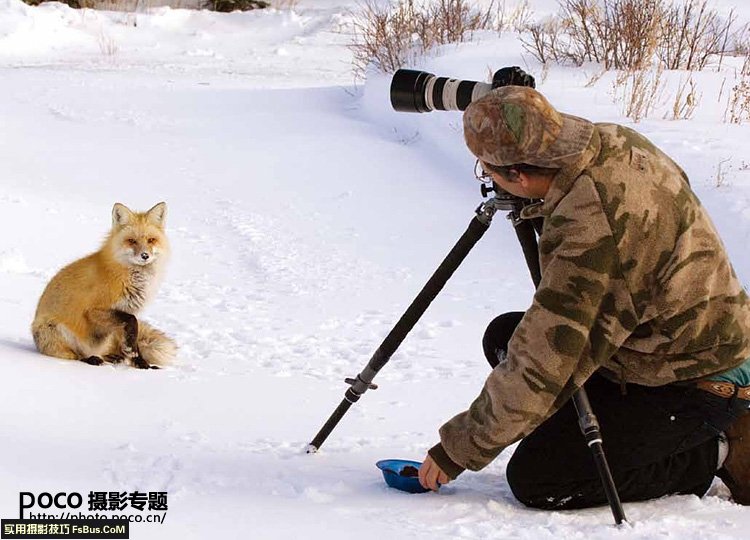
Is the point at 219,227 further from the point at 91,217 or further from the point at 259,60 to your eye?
the point at 259,60

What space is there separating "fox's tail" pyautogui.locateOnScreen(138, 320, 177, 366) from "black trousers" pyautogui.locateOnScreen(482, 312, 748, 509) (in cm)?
218

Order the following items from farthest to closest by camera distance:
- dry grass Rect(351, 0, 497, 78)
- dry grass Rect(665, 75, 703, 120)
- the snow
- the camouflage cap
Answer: dry grass Rect(351, 0, 497, 78) < dry grass Rect(665, 75, 703, 120) < the snow < the camouflage cap

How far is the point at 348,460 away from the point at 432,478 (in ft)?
1.62

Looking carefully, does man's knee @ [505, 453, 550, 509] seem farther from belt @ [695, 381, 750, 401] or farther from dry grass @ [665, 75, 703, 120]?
dry grass @ [665, 75, 703, 120]

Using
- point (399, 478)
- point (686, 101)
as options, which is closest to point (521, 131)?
point (399, 478)

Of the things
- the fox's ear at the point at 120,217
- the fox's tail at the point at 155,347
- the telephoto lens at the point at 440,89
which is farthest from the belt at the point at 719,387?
the fox's ear at the point at 120,217

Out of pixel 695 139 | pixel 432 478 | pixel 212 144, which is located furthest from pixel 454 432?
Result: pixel 212 144

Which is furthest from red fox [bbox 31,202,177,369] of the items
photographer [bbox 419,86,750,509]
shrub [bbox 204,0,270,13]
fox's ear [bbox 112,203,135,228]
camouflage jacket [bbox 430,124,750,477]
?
shrub [bbox 204,0,270,13]

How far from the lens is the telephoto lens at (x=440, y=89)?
2.55 meters

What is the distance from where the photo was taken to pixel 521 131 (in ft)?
7.31

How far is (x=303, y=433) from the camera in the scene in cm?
335

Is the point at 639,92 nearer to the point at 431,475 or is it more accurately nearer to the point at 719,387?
the point at 719,387

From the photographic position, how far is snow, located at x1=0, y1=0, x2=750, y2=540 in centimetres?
267

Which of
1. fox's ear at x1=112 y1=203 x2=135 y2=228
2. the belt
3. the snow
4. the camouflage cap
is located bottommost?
the snow
